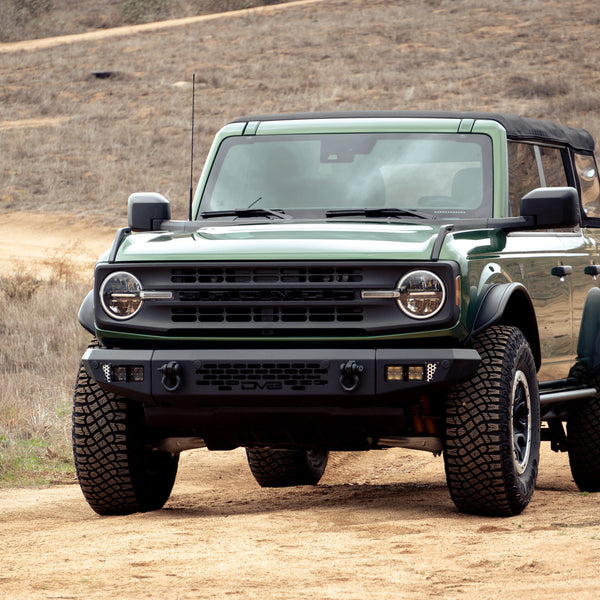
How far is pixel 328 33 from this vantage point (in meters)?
44.6

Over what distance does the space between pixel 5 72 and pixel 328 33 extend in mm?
11343

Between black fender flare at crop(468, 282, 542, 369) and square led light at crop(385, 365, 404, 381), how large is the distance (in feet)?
1.51

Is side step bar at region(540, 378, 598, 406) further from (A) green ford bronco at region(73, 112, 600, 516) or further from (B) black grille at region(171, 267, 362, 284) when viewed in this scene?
(B) black grille at region(171, 267, 362, 284)

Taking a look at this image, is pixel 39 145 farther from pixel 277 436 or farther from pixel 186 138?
pixel 277 436

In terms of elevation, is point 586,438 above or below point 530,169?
below

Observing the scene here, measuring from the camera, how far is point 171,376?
18.3ft

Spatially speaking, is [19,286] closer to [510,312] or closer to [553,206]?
[510,312]

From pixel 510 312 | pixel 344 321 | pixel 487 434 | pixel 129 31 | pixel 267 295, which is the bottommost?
pixel 487 434

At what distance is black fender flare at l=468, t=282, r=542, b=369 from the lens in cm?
583

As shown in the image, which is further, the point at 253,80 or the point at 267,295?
the point at 253,80

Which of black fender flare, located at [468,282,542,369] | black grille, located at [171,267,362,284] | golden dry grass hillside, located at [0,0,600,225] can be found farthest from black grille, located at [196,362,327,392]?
golden dry grass hillside, located at [0,0,600,225]

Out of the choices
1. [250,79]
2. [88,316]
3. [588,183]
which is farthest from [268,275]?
[250,79]

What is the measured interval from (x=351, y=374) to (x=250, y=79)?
1364 inches

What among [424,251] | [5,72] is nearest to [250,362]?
[424,251]
